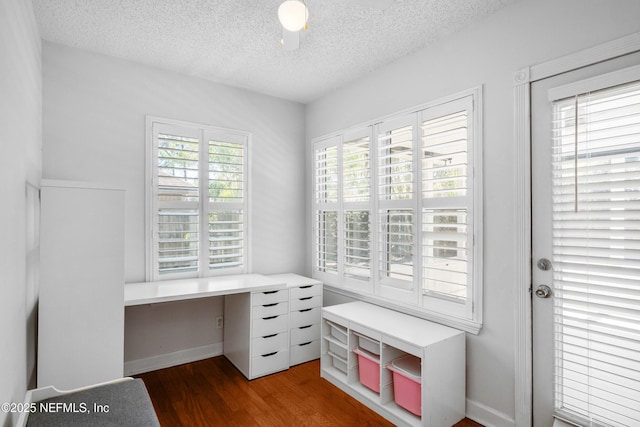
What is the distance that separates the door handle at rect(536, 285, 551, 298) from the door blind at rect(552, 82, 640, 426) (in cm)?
3

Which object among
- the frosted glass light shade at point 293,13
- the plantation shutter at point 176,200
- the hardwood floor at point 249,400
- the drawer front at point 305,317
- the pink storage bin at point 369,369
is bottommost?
the hardwood floor at point 249,400

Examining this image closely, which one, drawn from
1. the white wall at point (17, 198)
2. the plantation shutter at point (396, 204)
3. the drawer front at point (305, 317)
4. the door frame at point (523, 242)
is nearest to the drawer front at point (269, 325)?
the drawer front at point (305, 317)

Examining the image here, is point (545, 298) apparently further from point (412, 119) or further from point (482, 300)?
point (412, 119)

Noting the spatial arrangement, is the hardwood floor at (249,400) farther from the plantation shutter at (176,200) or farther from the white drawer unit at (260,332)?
the plantation shutter at (176,200)

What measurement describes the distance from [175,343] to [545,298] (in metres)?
2.96

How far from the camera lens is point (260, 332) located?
2.92 m

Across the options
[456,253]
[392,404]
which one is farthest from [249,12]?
[392,404]

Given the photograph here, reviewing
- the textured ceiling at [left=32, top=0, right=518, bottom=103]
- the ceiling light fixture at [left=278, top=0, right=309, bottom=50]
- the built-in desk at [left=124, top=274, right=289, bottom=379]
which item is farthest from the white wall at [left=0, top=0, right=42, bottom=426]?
the ceiling light fixture at [left=278, top=0, right=309, bottom=50]

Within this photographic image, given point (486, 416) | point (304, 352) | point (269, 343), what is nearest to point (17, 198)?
point (269, 343)

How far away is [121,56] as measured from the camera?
A: 2.84 m

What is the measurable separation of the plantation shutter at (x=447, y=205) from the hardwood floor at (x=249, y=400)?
0.88 m

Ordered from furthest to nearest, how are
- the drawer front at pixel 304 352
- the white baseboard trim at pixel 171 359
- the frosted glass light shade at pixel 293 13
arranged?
the drawer front at pixel 304 352, the white baseboard trim at pixel 171 359, the frosted glass light shade at pixel 293 13

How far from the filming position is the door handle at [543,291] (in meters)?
1.93

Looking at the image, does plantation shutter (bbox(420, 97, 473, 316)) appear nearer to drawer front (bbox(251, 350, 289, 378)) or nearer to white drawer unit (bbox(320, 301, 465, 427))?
white drawer unit (bbox(320, 301, 465, 427))
